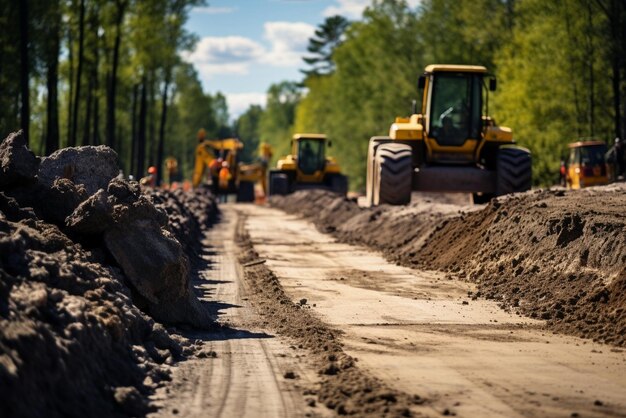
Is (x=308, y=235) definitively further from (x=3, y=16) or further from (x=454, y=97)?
(x=3, y=16)

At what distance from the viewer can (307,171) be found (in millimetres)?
55000

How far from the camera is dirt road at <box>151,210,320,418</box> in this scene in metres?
8.47

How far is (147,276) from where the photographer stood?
1223cm

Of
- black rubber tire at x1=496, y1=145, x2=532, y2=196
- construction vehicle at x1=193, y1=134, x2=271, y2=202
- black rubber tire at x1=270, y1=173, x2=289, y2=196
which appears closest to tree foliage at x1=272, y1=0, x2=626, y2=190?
black rubber tire at x1=270, y1=173, x2=289, y2=196

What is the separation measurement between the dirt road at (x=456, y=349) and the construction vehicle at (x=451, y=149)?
24.5 ft

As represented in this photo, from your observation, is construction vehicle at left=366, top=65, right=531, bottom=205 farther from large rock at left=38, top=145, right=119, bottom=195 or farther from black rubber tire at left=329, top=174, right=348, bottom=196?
black rubber tire at left=329, top=174, right=348, bottom=196

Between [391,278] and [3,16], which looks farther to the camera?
[3,16]

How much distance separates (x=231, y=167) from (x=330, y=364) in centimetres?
5435

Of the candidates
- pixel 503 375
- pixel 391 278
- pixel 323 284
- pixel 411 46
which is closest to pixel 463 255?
pixel 391 278

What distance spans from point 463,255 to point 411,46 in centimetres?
5323

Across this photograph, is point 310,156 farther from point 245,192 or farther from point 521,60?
point 245,192

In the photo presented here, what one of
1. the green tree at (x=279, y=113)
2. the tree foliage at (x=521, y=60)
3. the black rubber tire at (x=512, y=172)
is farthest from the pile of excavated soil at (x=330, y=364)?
the green tree at (x=279, y=113)

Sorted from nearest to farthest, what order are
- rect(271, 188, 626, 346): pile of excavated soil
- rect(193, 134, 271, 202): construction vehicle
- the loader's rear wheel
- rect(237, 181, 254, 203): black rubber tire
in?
rect(271, 188, 626, 346): pile of excavated soil → the loader's rear wheel → rect(193, 134, 271, 202): construction vehicle → rect(237, 181, 254, 203): black rubber tire

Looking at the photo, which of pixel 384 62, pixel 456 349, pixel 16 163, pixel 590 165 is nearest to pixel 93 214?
pixel 16 163
